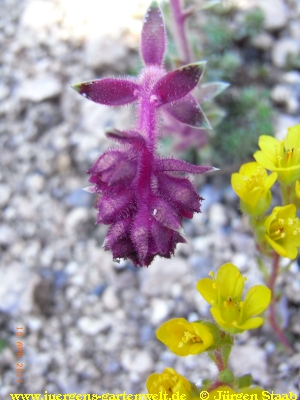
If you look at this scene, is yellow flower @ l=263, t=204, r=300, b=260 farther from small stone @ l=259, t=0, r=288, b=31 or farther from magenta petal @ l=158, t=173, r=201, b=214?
small stone @ l=259, t=0, r=288, b=31

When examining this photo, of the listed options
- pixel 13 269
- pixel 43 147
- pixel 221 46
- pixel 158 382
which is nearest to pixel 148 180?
pixel 158 382

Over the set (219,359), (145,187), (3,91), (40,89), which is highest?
(3,91)

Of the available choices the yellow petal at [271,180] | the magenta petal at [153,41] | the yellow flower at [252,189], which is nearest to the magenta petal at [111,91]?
the magenta petal at [153,41]

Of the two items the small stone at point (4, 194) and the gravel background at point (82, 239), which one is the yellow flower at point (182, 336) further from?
the small stone at point (4, 194)

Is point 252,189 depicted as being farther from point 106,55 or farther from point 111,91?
point 106,55

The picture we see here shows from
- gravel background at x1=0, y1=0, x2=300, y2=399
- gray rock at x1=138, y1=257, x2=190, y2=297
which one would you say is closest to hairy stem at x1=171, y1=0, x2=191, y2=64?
gravel background at x1=0, y1=0, x2=300, y2=399

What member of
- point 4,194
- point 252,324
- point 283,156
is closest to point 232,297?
point 252,324
